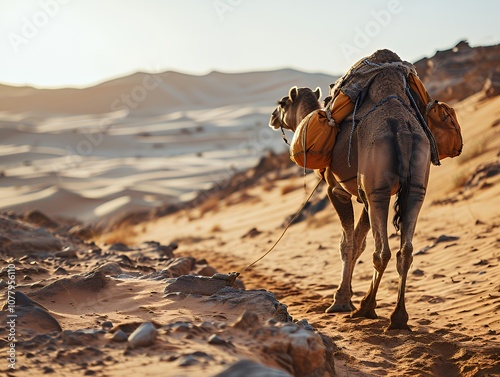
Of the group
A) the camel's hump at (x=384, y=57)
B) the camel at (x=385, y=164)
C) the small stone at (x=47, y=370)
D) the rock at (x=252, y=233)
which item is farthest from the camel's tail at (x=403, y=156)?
the rock at (x=252, y=233)

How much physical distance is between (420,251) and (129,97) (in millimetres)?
90270

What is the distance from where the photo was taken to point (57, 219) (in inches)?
1005

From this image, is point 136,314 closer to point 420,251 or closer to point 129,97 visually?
point 420,251

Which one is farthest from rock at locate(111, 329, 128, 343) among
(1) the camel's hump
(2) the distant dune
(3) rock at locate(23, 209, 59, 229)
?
(2) the distant dune

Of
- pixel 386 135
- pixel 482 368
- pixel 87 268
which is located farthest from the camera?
pixel 87 268

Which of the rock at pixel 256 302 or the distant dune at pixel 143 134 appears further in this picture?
the distant dune at pixel 143 134

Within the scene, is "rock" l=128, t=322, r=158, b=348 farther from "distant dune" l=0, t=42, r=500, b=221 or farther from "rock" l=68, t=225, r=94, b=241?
"distant dune" l=0, t=42, r=500, b=221

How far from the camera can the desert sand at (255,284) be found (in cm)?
438

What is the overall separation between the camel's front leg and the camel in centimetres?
37

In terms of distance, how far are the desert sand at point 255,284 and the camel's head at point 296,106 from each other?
2194 mm

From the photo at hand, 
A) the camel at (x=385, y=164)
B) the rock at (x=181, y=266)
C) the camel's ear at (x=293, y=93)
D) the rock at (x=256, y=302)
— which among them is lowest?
the rock at (x=181, y=266)

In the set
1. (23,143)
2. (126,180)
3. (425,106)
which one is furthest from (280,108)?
(23,143)

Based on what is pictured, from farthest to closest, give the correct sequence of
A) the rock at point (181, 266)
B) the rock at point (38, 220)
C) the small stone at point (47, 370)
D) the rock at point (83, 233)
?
the rock at point (38, 220)
the rock at point (83, 233)
the rock at point (181, 266)
the small stone at point (47, 370)

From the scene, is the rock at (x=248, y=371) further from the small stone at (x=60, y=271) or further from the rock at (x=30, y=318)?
the small stone at (x=60, y=271)
